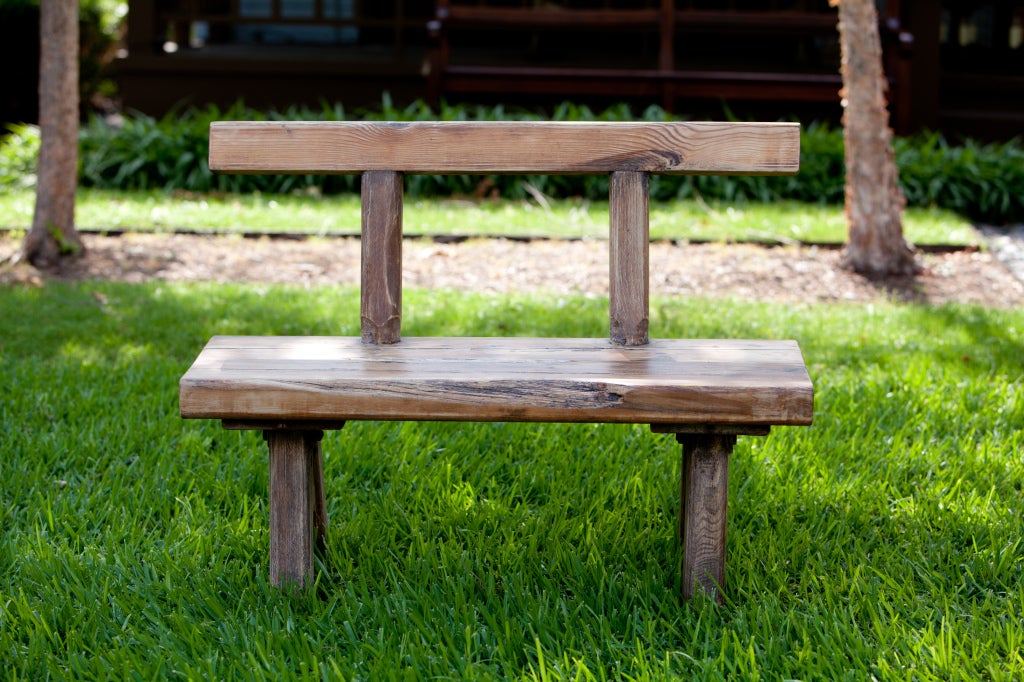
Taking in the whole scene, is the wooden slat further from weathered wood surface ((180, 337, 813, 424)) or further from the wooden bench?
weathered wood surface ((180, 337, 813, 424))

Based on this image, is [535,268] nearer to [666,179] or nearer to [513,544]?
[666,179]

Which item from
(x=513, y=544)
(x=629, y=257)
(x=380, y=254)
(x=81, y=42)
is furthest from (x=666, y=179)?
(x=81, y=42)

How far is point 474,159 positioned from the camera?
289cm

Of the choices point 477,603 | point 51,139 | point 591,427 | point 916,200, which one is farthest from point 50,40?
point 916,200

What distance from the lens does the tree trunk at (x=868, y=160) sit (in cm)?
616

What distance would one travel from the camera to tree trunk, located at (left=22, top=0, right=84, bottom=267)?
6055 mm

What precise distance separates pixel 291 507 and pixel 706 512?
0.95 meters

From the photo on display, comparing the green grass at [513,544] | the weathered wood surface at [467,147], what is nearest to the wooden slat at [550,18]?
the green grass at [513,544]

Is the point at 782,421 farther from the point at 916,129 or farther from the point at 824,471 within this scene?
the point at 916,129

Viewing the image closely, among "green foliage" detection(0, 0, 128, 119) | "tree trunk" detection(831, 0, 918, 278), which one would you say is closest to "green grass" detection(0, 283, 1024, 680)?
"tree trunk" detection(831, 0, 918, 278)

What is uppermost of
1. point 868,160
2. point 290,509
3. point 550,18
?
point 550,18

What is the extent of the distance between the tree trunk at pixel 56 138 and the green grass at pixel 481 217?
0.82m

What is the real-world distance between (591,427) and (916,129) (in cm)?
847

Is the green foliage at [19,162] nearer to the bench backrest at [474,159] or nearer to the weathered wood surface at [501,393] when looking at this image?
the bench backrest at [474,159]
